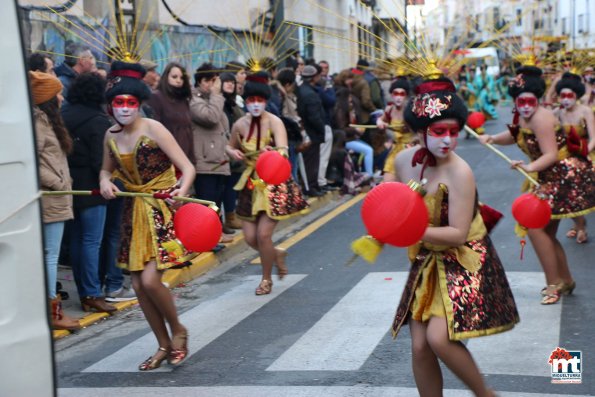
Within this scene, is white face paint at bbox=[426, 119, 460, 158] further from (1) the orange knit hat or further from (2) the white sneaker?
(2) the white sneaker

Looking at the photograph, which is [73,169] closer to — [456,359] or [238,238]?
[238,238]

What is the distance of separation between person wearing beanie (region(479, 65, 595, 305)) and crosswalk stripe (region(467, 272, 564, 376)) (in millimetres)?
262

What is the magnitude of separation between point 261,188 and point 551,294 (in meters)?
2.66

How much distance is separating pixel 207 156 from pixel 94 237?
2780mm

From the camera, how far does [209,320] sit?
26.5 ft

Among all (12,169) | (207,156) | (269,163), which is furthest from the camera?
(207,156)

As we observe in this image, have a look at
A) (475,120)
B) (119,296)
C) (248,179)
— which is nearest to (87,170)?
(119,296)

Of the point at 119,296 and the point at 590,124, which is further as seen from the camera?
the point at 590,124

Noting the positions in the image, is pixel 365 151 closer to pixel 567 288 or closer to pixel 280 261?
pixel 280 261

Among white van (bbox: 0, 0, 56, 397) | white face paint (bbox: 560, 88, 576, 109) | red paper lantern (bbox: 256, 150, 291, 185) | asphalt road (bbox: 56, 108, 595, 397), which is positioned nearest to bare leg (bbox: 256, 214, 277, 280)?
asphalt road (bbox: 56, 108, 595, 397)

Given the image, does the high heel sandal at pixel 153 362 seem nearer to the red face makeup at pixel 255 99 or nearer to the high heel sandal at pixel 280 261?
the high heel sandal at pixel 280 261

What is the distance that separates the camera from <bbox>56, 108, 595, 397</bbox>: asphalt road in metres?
6.10

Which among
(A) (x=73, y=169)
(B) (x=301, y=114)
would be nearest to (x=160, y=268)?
(A) (x=73, y=169)

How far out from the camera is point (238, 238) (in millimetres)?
11758
